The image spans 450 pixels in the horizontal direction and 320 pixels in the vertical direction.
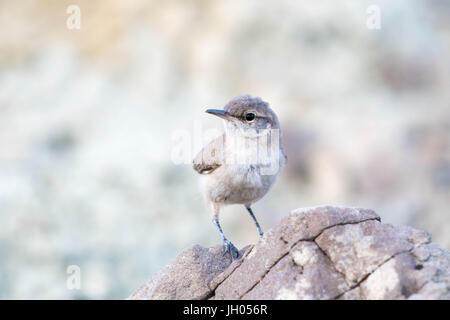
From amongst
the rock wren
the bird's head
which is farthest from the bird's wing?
the bird's head

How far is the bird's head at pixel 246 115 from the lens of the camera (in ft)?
22.4

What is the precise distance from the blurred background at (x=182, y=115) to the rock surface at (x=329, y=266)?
24.4 feet

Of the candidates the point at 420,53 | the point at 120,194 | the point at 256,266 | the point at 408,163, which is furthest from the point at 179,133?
the point at 256,266

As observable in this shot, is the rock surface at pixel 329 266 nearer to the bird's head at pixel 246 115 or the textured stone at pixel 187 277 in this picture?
the textured stone at pixel 187 277

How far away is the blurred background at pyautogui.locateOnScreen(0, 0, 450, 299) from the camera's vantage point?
13.9 meters

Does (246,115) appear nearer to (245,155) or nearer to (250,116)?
(250,116)

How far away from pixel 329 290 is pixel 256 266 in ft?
2.27

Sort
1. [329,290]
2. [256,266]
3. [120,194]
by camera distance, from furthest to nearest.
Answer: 1. [120,194]
2. [256,266]
3. [329,290]

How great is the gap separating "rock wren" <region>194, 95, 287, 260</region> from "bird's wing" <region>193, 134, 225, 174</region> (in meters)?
0.02

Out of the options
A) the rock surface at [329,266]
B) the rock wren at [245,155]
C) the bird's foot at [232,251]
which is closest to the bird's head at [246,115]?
the rock wren at [245,155]

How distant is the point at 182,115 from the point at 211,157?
8.55m

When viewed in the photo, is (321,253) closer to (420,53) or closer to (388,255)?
(388,255)

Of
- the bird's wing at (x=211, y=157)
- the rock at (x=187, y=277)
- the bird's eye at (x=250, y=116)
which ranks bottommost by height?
the rock at (x=187, y=277)
